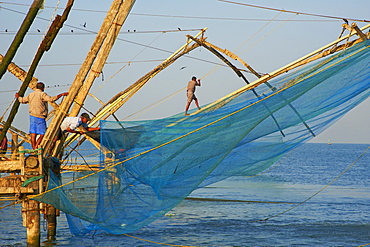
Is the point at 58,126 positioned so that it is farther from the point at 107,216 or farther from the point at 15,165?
the point at 107,216

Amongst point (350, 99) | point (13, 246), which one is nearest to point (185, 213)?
point (13, 246)

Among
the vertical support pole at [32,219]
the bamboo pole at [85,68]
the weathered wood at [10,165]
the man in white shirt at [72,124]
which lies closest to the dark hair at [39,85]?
the bamboo pole at [85,68]

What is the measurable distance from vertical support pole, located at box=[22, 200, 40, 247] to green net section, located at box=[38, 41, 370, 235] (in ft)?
2.82

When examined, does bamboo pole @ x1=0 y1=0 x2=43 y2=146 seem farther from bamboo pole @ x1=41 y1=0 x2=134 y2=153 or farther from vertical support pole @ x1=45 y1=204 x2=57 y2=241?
vertical support pole @ x1=45 y1=204 x2=57 y2=241

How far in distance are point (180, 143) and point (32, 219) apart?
3.08 m

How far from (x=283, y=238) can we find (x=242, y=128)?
568 cm

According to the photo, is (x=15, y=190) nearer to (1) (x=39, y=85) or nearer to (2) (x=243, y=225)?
(1) (x=39, y=85)

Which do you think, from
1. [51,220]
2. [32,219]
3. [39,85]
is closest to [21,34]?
[39,85]

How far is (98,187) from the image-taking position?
7.70 m

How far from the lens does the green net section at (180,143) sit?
7711 mm

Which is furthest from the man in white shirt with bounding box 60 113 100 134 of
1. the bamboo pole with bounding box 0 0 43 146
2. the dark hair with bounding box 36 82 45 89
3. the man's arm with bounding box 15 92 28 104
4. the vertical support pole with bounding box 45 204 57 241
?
the vertical support pole with bounding box 45 204 57 241

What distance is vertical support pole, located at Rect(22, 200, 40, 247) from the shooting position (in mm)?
Result: 8914

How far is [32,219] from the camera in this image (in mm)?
8992

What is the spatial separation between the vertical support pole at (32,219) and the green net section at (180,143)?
86 centimetres
